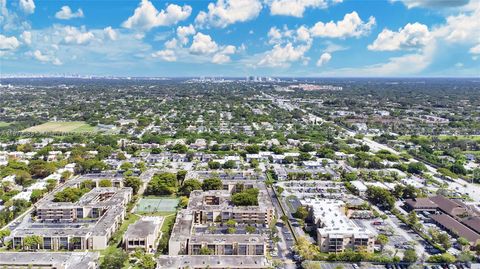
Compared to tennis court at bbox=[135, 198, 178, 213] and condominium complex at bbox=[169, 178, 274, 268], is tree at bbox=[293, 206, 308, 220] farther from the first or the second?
tennis court at bbox=[135, 198, 178, 213]

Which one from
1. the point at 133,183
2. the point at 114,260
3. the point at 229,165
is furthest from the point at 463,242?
the point at 133,183

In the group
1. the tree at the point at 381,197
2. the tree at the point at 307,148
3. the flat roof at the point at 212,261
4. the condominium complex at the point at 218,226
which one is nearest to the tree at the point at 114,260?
the flat roof at the point at 212,261

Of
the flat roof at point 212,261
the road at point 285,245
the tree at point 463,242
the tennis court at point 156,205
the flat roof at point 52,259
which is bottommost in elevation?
the road at point 285,245

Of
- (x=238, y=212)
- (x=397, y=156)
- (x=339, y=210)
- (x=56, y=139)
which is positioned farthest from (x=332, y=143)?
(x=56, y=139)

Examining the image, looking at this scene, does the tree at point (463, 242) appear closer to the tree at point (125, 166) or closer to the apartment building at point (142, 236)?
the apartment building at point (142, 236)

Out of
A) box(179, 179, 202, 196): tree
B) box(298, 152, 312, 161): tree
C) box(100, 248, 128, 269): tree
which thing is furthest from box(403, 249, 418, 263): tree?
box(298, 152, 312, 161): tree

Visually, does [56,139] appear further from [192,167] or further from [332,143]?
[332,143]
